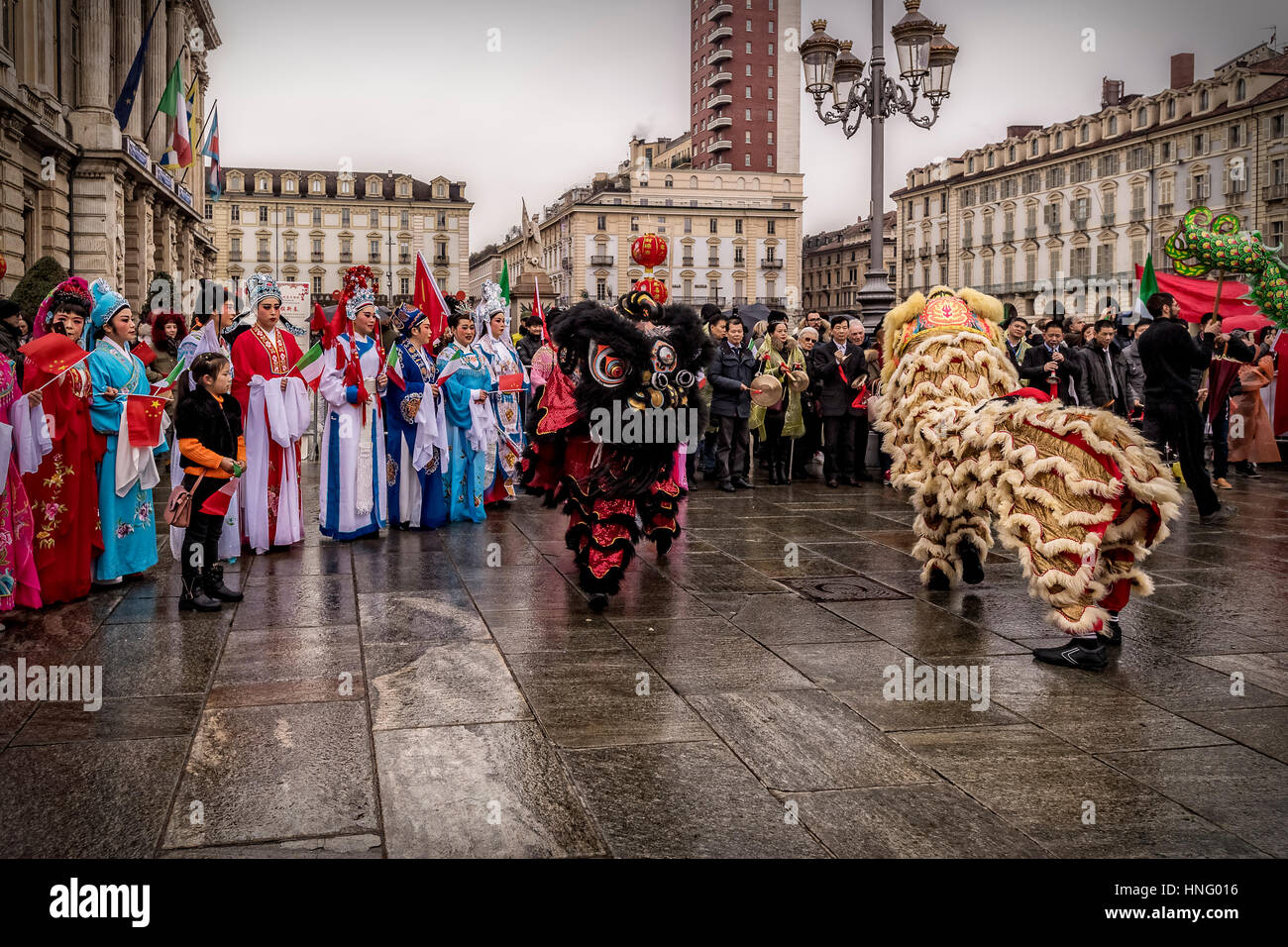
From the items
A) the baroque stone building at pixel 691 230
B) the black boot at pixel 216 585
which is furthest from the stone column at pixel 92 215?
the baroque stone building at pixel 691 230

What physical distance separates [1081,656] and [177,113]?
113ft

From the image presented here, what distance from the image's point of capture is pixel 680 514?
36.5 feet

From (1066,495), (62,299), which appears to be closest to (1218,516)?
(1066,495)

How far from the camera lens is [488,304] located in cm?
1173

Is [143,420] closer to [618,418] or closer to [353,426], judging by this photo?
[353,426]

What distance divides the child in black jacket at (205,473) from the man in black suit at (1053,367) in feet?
27.5

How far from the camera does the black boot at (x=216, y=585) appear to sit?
683 cm

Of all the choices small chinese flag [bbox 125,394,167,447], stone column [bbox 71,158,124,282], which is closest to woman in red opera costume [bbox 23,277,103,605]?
small chinese flag [bbox 125,394,167,447]

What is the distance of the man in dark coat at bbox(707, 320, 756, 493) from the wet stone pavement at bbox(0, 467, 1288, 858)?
5.64m

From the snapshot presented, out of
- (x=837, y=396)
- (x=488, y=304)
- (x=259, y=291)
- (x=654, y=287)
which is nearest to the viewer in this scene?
(x=654, y=287)

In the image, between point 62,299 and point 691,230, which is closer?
point 62,299

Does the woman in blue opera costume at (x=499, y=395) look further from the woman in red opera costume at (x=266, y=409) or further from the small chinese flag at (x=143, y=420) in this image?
the small chinese flag at (x=143, y=420)

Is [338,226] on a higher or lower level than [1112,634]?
higher
